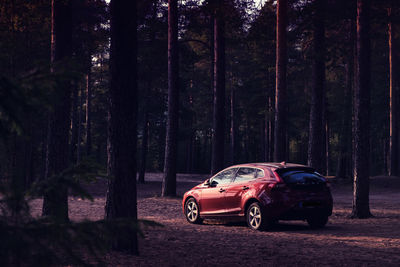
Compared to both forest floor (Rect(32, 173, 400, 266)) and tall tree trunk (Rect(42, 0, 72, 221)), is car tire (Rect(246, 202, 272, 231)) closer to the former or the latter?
forest floor (Rect(32, 173, 400, 266))

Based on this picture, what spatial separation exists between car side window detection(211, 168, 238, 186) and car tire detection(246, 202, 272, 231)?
124 cm

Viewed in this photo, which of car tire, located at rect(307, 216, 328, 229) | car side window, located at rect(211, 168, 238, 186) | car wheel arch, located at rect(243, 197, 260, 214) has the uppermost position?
car side window, located at rect(211, 168, 238, 186)

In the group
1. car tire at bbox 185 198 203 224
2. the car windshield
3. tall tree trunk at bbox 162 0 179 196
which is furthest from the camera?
tall tree trunk at bbox 162 0 179 196

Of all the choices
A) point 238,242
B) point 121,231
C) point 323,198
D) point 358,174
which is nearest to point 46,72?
point 121,231

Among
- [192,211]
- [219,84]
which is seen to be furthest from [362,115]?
[219,84]

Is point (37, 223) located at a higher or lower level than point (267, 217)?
higher

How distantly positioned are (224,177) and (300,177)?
241 cm

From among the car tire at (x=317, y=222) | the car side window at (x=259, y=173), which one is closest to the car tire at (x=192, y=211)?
the car side window at (x=259, y=173)

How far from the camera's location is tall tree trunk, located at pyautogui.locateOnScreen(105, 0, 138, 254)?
964cm

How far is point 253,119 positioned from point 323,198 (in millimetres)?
47857

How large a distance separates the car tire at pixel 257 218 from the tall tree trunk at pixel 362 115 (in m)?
4.80

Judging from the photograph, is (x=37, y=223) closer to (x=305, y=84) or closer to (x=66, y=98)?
(x=66, y=98)

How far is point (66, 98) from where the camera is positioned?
1389 cm

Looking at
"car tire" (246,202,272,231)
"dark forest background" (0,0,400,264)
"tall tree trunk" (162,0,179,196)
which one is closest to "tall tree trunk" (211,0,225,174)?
"dark forest background" (0,0,400,264)
